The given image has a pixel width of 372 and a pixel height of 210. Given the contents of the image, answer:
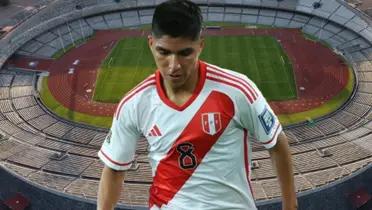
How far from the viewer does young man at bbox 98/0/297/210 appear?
429 cm

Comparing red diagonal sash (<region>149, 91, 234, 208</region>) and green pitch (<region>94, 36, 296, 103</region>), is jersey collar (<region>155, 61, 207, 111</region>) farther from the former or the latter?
green pitch (<region>94, 36, 296, 103</region>)

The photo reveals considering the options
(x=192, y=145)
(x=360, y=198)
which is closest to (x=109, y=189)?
(x=192, y=145)

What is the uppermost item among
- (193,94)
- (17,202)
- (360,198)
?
(193,94)

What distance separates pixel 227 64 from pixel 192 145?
119ft

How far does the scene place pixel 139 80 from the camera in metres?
38.7

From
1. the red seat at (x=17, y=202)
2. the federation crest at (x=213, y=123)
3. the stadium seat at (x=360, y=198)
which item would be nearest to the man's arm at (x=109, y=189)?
the federation crest at (x=213, y=123)

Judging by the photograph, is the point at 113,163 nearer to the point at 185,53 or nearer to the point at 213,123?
the point at 213,123

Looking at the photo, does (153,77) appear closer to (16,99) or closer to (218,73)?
(218,73)

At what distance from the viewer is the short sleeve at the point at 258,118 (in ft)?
14.2

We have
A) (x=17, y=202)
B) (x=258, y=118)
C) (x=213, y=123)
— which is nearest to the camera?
(x=213, y=123)

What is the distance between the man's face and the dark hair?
0.06 metres

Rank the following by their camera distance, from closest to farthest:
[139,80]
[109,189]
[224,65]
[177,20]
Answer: [177,20] → [109,189] → [139,80] → [224,65]

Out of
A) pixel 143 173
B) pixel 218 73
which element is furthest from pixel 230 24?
pixel 218 73

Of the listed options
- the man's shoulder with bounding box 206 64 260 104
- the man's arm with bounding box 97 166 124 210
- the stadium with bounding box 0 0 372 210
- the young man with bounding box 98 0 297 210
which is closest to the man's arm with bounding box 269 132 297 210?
the young man with bounding box 98 0 297 210
